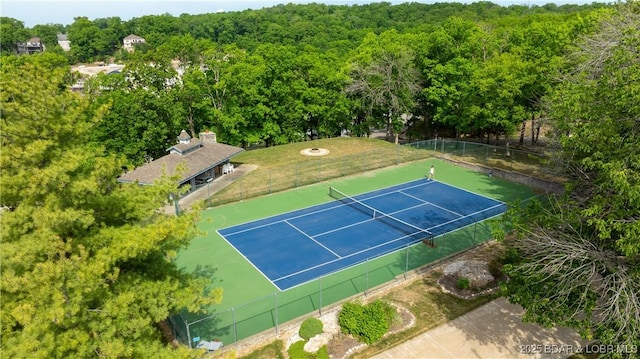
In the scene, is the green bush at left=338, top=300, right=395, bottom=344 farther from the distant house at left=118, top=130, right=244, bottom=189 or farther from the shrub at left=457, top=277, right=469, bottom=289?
the distant house at left=118, top=130, right=244, bottom=189

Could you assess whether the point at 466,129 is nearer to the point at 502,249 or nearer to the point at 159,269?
the point at 502,249

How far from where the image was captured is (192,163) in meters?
32.3

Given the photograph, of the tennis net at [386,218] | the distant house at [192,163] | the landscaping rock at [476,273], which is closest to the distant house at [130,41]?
the distant house at [192,163]

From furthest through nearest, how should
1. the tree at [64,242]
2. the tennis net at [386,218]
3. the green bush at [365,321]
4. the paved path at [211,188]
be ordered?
1. the paved path at [211,188]
2. the tennis net at [386,218]
3. the green bush at [365,321]
4. the tree at [64,242]

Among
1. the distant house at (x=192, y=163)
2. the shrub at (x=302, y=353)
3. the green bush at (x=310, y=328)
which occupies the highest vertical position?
the distant house at (x=192, y=163)

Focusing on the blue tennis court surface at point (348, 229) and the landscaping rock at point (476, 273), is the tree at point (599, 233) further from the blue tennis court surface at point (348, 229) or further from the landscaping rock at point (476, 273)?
the blue tennis court surface at point (348, 229)

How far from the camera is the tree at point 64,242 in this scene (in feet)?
31.1

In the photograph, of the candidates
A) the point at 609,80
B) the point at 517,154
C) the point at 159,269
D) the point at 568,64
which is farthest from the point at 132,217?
the point at 517,154

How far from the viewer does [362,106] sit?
152ft

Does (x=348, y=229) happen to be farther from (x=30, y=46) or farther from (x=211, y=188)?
(x=30, y=46)

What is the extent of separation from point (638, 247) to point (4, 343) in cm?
1551

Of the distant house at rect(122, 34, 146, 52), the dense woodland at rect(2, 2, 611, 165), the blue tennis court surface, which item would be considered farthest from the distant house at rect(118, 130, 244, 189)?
the distant house at rect(122, 34, 146, 52)

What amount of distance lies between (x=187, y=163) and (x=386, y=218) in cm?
1480

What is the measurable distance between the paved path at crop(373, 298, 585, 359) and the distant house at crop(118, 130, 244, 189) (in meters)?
19.3
